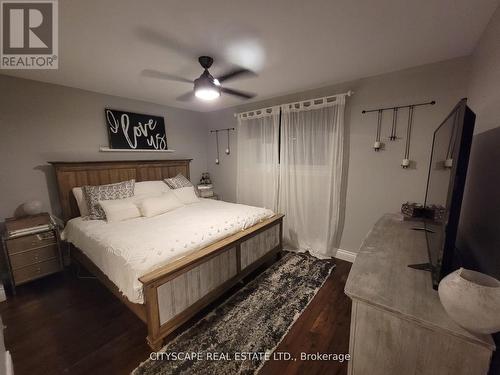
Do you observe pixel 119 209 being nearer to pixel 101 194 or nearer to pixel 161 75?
pixel 101 194

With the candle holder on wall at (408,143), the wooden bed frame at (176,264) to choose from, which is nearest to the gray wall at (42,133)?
the wooden bed frame at (176,264)

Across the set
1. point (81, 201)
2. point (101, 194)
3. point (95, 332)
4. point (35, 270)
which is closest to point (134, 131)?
point (101, 194)

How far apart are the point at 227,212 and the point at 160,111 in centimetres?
226

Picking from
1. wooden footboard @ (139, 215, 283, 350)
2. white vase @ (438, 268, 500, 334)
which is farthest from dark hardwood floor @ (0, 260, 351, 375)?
white vase @ (438, 268, 500, 334)

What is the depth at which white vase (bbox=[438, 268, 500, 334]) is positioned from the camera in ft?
2.05

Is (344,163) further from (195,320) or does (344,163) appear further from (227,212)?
(195,320)

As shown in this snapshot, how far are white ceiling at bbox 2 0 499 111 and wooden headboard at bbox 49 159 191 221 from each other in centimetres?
104

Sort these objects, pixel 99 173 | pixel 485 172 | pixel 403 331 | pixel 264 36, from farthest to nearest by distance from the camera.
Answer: pixel 99 173
pixel 264 36
pixel 485 172
pixel 403 331

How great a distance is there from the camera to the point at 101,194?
8.46 feet

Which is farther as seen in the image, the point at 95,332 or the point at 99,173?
the point at 99,173

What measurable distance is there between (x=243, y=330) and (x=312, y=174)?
2074 millimetres

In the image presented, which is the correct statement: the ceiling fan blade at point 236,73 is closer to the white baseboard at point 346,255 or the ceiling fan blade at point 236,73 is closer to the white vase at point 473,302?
the white vase at point 473,302

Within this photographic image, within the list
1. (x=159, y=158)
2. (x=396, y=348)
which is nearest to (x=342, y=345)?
(x=396, y=348)

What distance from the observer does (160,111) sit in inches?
139
